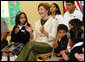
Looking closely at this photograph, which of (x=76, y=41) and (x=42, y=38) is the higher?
(x=76, y=41)

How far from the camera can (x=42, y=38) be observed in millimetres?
2596

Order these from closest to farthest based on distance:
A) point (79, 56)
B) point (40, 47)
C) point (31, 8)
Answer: point (79, 56) → point (40, 47) → point (31, 8)

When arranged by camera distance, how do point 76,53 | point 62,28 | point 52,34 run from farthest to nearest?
point 52,34 → point 62,28 → point 76,53

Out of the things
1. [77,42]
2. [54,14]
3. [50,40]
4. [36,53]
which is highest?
[54,14]

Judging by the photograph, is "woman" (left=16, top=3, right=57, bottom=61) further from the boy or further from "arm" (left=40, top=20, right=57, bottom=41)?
the boy

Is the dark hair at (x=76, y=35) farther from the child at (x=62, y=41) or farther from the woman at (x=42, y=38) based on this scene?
the woman at (x=42, y=38)

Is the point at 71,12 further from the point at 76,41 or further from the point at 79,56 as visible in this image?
the point at 79,56

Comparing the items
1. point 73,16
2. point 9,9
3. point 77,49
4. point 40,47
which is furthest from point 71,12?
Answer: point 9,9

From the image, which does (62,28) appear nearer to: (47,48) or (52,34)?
(52,34)

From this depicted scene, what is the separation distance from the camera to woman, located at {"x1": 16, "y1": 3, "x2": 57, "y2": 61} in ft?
7.69

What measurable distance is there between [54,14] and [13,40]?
2.98 ft

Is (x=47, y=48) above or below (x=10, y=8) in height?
below

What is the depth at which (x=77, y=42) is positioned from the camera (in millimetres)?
1688

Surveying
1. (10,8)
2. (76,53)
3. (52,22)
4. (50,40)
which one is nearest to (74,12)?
(52,22)
